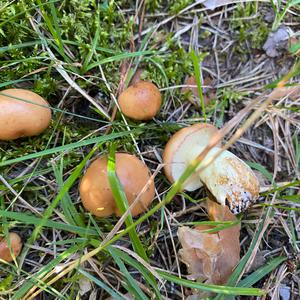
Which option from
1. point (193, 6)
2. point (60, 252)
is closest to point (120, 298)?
point (60, 252)

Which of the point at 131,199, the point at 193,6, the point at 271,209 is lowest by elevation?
the point at 271,209

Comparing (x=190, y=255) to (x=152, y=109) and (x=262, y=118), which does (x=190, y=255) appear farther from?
(x=262, y=118)

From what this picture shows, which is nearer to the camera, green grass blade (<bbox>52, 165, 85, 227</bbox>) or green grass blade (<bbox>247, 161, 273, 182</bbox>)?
green grass blade (<bbox>52, 165, 85, 227</bbox>)

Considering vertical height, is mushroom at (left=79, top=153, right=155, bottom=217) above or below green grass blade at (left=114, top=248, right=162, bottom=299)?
above

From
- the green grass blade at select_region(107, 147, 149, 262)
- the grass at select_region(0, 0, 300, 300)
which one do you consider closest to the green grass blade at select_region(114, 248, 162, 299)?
the grass at select_region(0, 0, 300, 300)

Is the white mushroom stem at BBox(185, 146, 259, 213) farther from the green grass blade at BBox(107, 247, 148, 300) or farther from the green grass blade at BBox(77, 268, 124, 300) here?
the green grass blade at BBox(77, 268, 124, 300)

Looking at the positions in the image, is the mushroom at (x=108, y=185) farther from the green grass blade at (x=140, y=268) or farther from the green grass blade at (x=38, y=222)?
the green grass blade at (x=140, y=268)
